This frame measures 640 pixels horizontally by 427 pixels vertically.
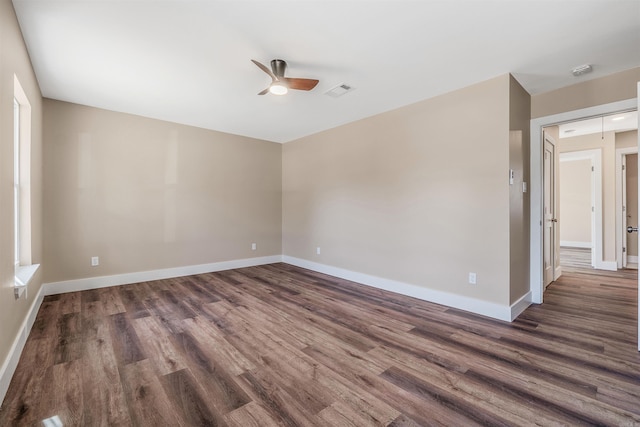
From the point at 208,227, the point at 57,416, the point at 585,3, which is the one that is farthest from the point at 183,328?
the point at 585,3

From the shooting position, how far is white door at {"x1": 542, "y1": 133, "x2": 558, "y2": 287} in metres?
3.71

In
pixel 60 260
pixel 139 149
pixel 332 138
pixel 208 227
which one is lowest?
pixel 60 260

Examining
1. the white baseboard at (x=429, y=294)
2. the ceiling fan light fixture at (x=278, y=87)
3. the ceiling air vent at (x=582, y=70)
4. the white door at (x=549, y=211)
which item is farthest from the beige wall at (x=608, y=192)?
the ceiling fan light fixture at (x=278, y=87)

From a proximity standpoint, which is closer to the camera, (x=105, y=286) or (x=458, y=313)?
(x=458, y=313)

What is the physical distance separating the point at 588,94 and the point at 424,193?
1942 mm

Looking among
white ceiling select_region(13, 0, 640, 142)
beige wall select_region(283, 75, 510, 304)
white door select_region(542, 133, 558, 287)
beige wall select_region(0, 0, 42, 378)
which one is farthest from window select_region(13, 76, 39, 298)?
white door select_region(542, 133, 558, 287)

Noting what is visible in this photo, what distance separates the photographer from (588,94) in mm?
2951

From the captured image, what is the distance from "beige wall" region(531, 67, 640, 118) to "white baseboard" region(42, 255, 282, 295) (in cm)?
504

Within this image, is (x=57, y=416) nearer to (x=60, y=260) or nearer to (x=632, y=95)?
(x=60, y=260)

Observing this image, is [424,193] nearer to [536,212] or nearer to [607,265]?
[536,212]

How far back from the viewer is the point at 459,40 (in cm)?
227

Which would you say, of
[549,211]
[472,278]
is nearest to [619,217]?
[549,211]

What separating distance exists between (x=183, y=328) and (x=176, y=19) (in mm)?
2664

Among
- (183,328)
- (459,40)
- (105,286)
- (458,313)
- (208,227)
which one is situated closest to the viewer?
(459,40)
